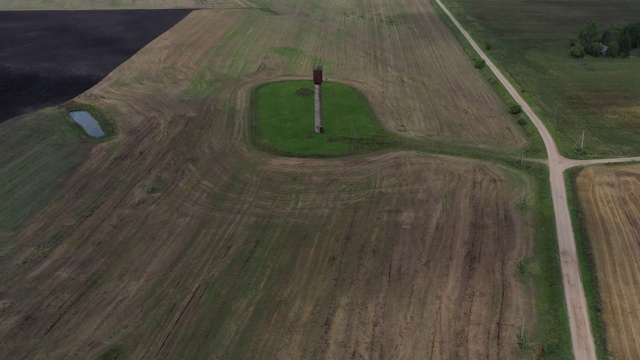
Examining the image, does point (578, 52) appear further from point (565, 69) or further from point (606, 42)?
point (606, 42)

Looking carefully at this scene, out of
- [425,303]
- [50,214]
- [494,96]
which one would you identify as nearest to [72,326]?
[50,214]

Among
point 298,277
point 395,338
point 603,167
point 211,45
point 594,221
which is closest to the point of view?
point 395,338

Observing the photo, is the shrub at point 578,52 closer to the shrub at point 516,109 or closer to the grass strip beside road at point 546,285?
the shrub at point 516,109

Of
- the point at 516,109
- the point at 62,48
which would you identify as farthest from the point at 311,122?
the point at 62,48

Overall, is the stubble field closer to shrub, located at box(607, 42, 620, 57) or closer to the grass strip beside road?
the grass strip beside road

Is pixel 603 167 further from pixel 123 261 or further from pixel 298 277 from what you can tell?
pixel 123 261
